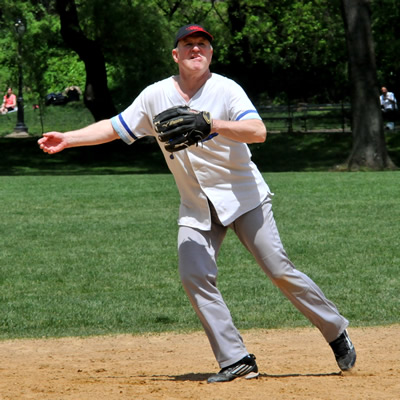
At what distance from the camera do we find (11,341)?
286 inches

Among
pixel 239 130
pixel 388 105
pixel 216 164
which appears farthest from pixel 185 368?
pixel 388 105

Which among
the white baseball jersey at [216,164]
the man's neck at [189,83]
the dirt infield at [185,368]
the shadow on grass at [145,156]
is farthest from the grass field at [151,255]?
the shadow on grass at [145,156]

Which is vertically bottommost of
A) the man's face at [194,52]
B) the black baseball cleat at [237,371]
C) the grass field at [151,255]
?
the grass field at [151,255]

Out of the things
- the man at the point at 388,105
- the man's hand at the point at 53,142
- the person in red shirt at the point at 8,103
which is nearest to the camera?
the man's hand at the point at 53,142

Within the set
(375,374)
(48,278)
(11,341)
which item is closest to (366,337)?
(375,374)

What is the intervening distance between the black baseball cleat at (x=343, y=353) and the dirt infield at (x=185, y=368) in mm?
70

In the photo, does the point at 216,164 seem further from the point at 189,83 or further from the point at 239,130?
the point at 189,83

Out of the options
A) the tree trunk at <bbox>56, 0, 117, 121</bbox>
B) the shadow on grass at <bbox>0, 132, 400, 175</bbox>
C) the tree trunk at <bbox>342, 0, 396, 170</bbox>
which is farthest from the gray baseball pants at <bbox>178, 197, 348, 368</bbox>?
the tree trunk at <bbox>56, 0, 117, 121</bbox>

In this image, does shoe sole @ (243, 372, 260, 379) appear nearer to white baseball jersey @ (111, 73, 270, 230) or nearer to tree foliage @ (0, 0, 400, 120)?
white baseball jersey @ (111, 73, 270, 230)

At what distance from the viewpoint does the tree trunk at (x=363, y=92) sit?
23562mm

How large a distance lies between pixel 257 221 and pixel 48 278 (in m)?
5.31

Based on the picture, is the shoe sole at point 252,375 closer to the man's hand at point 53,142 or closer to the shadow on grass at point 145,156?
the man's hand at point 53,142

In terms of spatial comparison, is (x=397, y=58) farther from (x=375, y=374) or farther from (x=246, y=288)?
(x=375, y=374)

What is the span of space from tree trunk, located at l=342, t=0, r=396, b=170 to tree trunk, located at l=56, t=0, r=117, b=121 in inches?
409
